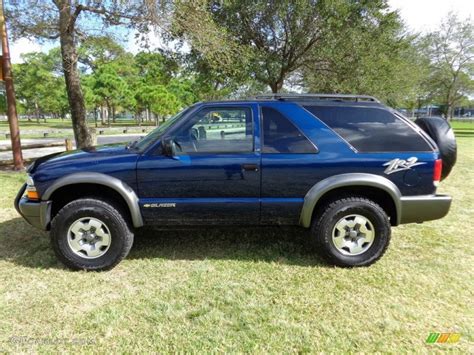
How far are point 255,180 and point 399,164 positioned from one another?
4.79ft

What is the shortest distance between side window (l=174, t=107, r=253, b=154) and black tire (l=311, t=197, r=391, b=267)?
1064 mm

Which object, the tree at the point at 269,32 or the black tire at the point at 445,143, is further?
the tree at the point at 269,32

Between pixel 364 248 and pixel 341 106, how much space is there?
1.52 metres

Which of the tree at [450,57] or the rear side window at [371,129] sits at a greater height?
the tree at [450,57]

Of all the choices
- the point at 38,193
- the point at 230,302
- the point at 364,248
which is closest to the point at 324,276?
the point at 364,248

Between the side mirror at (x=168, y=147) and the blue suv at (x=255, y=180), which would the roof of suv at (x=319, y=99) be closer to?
the blue suv at (x=255, y=180)

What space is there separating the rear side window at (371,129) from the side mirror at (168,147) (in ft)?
4.80

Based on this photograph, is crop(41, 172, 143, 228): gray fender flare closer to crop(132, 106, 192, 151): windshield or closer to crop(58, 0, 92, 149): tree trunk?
crop(132, 106, 192, 151): windshield

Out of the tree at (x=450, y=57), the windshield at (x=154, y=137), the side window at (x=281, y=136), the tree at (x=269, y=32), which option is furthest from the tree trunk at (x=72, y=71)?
the tree at (x=450, y=57)

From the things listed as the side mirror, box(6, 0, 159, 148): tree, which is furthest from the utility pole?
the side mirror

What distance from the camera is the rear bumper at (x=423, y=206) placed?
3334mm

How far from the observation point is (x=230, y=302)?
2852 mm

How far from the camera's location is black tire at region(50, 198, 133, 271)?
10.9ft

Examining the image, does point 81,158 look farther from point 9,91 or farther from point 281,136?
point 9,91
